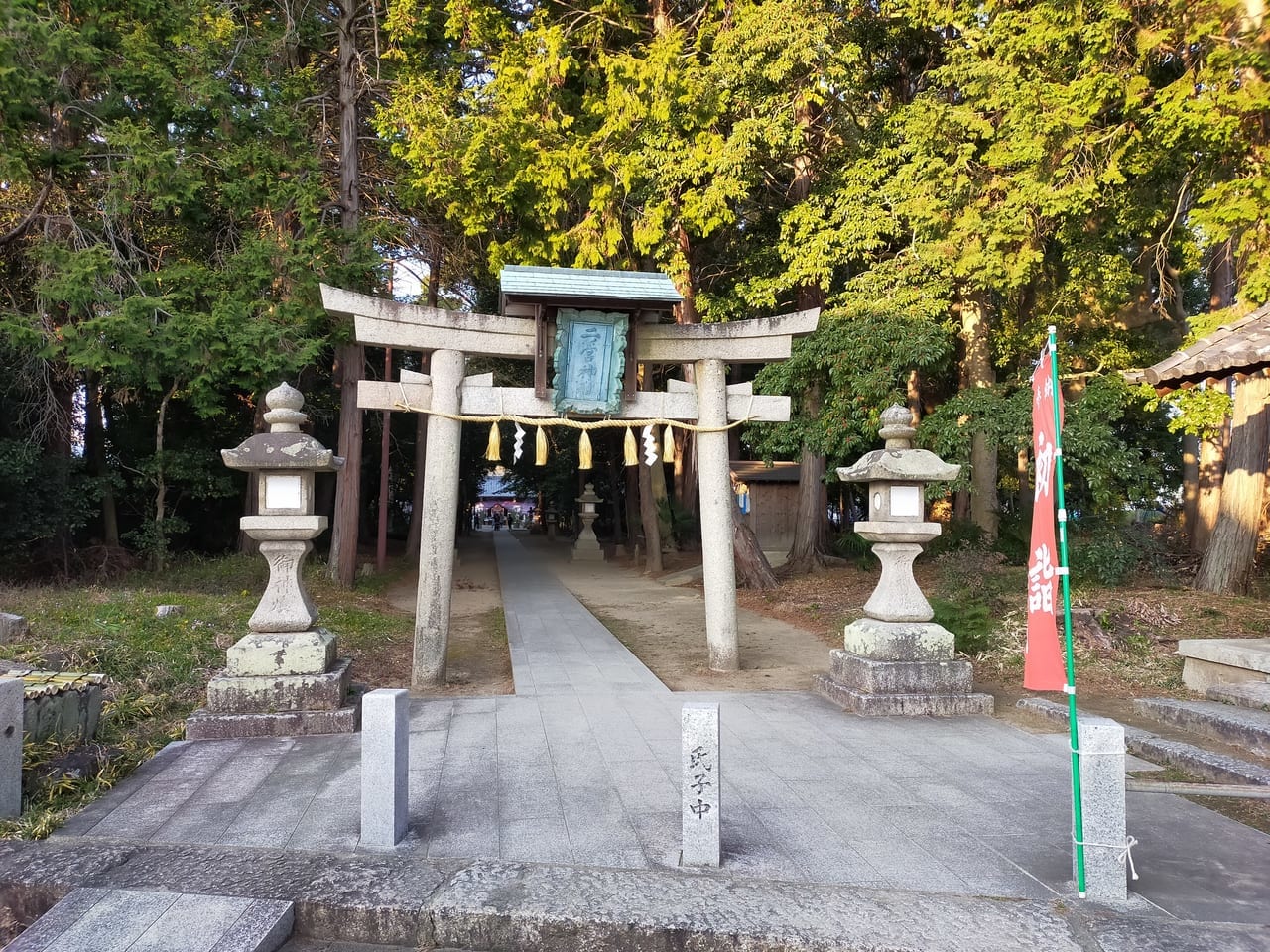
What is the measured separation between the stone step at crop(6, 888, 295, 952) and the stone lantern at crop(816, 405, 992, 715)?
4865mm

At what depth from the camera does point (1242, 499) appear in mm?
11172

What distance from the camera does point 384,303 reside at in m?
7.41

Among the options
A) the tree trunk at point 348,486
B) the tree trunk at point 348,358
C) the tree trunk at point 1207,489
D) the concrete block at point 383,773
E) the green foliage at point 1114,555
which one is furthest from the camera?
the tree trunk at point 1207,489

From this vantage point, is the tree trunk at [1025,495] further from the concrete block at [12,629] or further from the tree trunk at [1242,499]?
the concrete block at [12,629]

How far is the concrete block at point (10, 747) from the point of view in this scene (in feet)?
13.1

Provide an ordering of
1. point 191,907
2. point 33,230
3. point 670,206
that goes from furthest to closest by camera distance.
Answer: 1. point 670,206
2. point 33,230
3. point 191,907

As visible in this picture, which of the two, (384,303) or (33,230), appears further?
(33,230)

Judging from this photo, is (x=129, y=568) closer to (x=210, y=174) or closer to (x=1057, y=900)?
(x=210, y=174)

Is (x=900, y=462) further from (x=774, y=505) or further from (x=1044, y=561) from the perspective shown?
(x=774, y=505)

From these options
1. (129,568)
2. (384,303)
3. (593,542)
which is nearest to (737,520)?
(593,542)

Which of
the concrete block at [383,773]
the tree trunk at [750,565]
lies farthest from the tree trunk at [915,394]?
the concrete block at [383,773]

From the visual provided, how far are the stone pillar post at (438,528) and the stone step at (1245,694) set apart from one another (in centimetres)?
726

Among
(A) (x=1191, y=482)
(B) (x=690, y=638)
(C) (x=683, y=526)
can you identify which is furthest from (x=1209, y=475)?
(C) (x=683, y=526)

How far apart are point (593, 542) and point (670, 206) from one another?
48.3 ft
